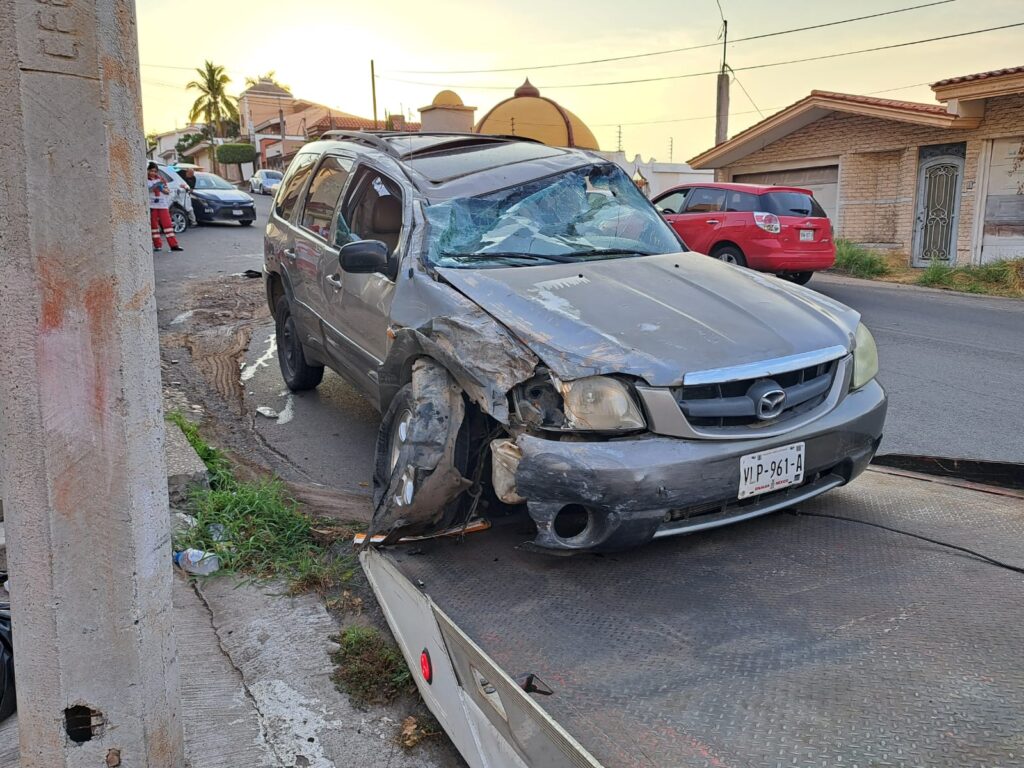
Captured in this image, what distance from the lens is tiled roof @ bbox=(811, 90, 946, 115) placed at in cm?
1720

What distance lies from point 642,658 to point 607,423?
2.65 ft

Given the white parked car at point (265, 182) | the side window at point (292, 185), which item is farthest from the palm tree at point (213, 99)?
the side window at point (292, 185)

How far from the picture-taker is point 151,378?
204 centimetres

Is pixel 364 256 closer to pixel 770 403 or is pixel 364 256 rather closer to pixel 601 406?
pixel 601 406

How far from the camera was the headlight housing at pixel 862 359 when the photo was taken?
3.50 meters

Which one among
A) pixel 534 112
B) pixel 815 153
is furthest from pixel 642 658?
pixel 534 112

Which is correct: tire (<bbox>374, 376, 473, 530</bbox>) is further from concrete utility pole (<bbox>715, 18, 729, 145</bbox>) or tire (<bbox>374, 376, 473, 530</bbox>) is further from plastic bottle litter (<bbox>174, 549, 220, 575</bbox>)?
concrete utility pole (<bbox>715, 18, 729, 145</bbox>)

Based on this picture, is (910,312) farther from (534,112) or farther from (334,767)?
(534,112)

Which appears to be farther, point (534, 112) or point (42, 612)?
point (534, 112)

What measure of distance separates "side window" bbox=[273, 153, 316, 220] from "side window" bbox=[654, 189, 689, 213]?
352 inches

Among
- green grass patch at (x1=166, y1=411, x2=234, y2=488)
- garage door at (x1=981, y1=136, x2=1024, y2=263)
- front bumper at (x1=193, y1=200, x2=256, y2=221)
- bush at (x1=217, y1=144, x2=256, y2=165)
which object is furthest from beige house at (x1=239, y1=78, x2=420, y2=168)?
green grass patch at (x1=166, y1=411, x2=234, y2=488)

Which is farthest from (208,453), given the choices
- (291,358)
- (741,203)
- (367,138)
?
(741,203)

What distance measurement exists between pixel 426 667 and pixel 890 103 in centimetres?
1883

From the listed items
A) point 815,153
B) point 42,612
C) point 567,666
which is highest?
point 815,153
